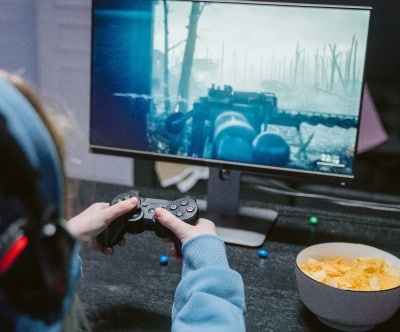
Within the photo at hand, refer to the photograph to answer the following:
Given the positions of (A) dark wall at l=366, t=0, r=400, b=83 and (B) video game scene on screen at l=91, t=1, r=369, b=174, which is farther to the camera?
(A) dark wall at l=366, t=0, r=400, b=83

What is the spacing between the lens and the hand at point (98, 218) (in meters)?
0.84

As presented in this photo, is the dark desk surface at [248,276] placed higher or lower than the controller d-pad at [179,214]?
lower

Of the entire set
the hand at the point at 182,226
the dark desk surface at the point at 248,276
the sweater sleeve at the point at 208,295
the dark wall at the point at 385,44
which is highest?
the dark wall at the point at 385,44

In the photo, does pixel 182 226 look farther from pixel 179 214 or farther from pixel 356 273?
pixel 356 273

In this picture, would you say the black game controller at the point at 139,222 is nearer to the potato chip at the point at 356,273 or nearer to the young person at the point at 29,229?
the potato chip at the point at 356,273

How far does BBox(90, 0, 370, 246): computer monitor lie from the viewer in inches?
39.2

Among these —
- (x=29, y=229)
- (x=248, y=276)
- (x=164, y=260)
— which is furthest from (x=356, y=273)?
(x=29, y=229)

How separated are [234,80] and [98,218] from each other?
35cm

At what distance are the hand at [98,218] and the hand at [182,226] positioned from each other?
5 centimetres

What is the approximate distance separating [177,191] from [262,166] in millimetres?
313

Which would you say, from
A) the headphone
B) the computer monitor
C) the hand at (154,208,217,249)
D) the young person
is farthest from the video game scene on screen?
the headphone

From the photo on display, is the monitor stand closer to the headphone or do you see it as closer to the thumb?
the thumb

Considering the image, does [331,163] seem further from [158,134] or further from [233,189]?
[158,134]

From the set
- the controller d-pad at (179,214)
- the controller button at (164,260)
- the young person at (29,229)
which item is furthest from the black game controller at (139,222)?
the young person at (29,229)
